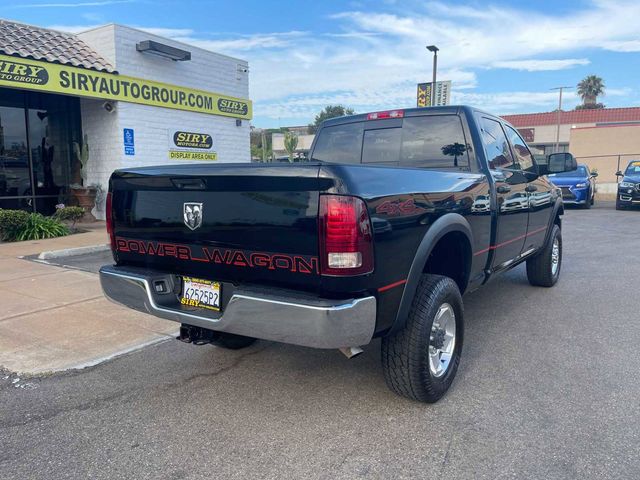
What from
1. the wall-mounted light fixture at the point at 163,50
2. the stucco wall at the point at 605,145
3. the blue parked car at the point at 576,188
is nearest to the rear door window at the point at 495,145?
the wall-mounted light fixture at the point at 163,50

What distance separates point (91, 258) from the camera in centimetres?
863

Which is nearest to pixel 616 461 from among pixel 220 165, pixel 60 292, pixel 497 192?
pixel 497 192

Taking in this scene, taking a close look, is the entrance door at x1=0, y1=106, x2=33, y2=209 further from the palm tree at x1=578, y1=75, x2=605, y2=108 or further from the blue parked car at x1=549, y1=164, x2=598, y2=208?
the palm tree at x1=578, y1=75, x2=605, y2=108

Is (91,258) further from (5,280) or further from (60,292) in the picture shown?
(60,292)

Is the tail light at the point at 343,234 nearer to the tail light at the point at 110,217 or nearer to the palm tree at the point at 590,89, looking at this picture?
the tail light at the point at 110,217

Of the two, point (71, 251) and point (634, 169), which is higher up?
point (634, 169)

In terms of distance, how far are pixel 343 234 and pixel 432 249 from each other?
3.28ft

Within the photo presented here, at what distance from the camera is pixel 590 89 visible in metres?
77.9

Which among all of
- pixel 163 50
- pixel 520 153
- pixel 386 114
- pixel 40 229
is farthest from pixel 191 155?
pixel 520 153

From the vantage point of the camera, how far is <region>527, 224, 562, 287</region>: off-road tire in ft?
20.5

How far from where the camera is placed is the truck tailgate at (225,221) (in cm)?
267

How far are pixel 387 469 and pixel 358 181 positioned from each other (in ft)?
4.88

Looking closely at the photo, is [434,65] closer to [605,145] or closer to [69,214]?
[69,214]

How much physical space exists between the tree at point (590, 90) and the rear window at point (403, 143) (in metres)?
83.4
